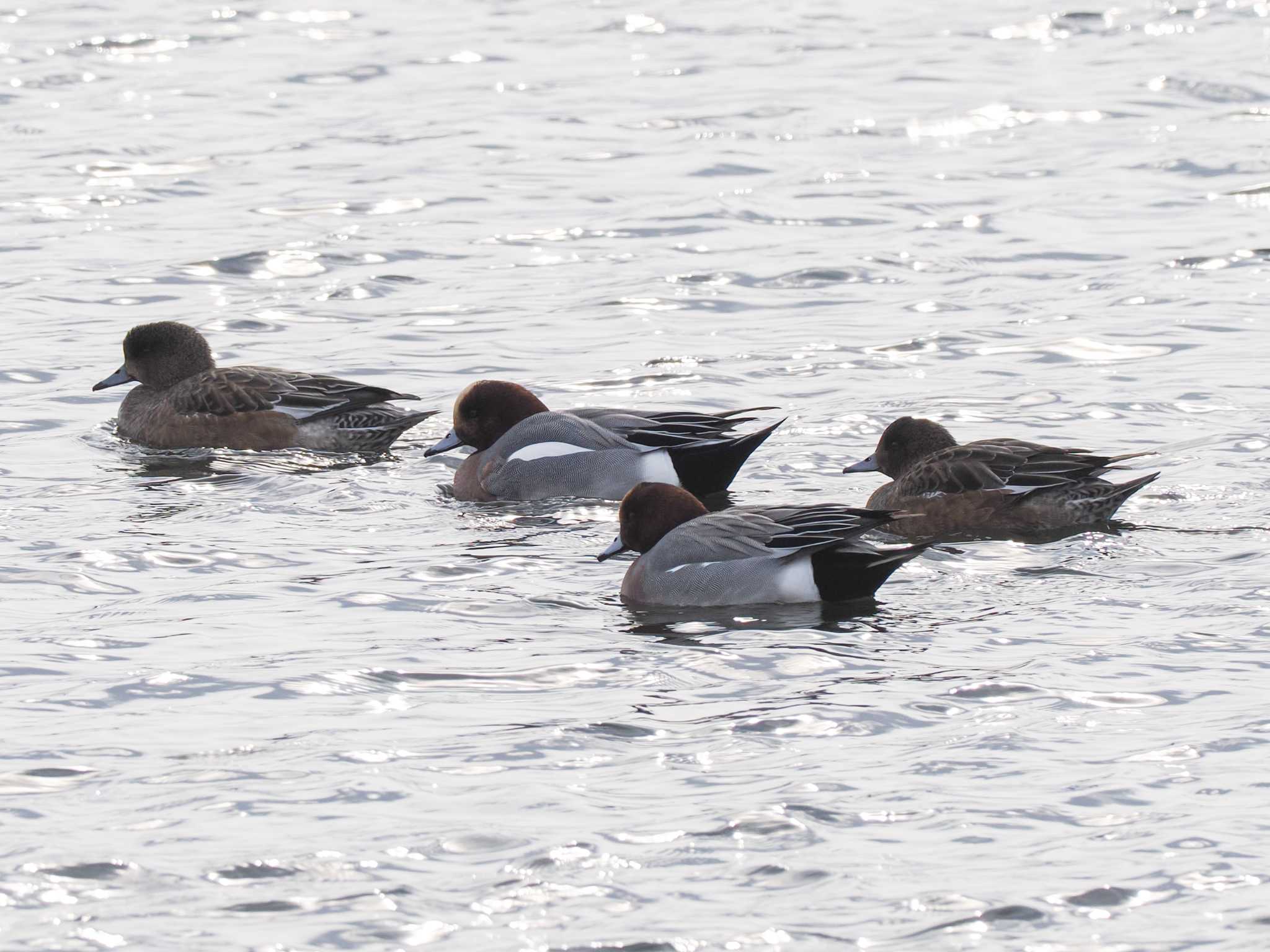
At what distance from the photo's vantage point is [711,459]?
11.1m

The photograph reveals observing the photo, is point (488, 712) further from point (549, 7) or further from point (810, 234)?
point (549, 7)

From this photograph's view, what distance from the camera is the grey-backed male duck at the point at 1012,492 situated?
10.2 meters

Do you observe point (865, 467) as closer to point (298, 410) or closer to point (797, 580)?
point (797, 580)

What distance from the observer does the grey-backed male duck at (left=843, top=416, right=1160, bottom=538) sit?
10.2 metres

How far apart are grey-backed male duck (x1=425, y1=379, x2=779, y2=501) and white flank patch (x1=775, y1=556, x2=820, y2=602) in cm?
198

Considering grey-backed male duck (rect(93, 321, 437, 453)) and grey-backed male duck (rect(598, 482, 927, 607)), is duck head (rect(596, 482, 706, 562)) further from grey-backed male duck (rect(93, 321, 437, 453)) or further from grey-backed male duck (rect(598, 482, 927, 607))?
grey-backed male duck (rect(93, 321, 437, 453))

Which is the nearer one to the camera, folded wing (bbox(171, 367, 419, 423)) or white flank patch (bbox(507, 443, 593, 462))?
white flank patch (bbox(507, 443, 593, 462))

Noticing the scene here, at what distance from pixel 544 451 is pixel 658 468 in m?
0.61

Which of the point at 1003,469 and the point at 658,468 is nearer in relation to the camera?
the point at 1003,469

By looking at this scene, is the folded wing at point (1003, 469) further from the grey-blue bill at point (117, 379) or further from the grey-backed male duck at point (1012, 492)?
the grey-blue bill at point (117, 379)

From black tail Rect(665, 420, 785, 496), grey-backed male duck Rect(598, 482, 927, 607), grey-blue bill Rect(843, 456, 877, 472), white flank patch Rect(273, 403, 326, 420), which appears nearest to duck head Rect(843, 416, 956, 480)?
grey-blue bill Rect(843, 456, 877, 472)

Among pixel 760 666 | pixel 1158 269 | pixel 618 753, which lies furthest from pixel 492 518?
pixel 1158 269

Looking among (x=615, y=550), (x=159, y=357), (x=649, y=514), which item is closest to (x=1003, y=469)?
(x=649, y=514)

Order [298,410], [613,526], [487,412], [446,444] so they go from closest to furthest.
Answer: [613,526]
[487,412]
[446,444]
[298,410]
